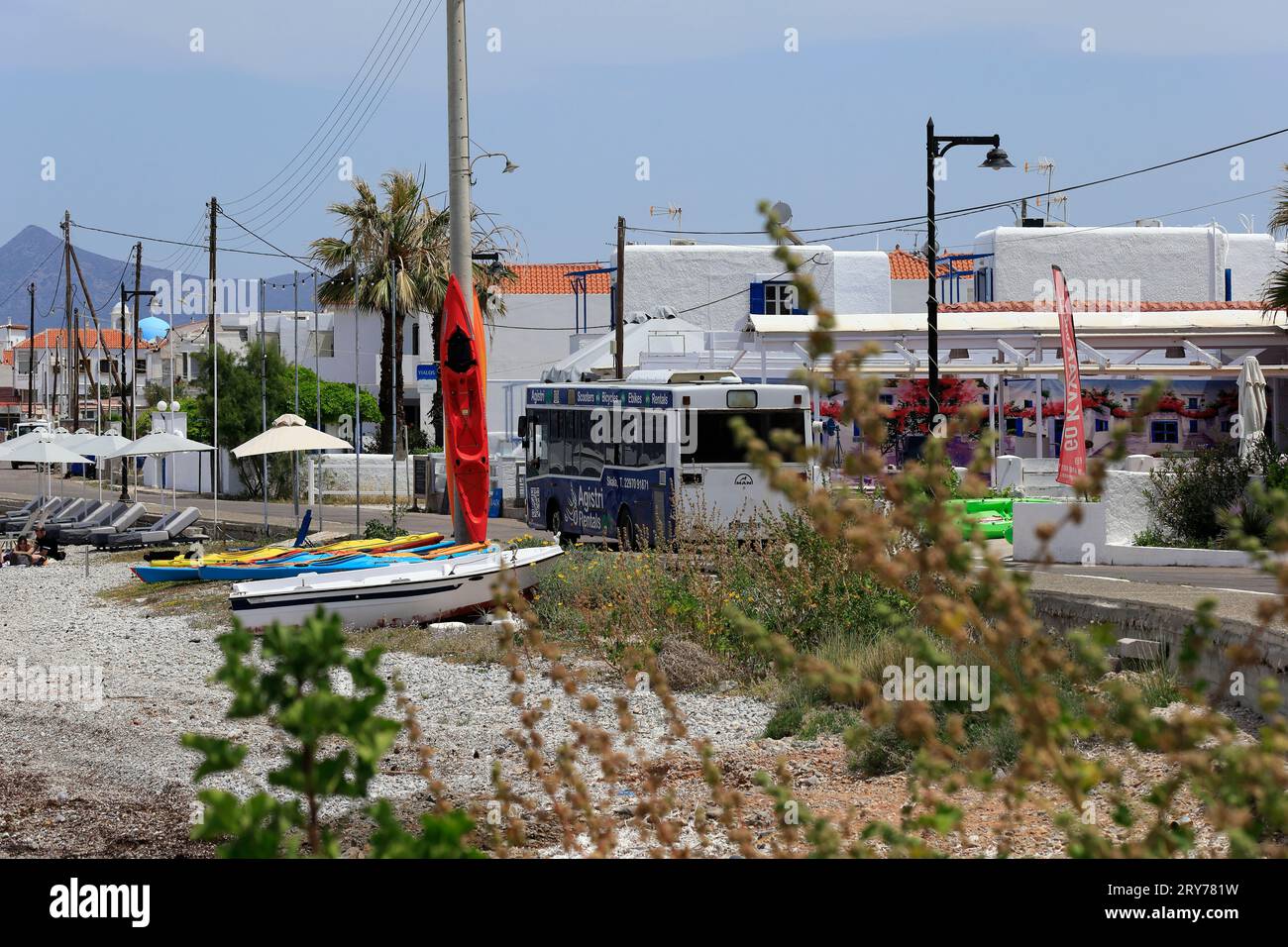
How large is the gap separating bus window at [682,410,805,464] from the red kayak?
4224mm

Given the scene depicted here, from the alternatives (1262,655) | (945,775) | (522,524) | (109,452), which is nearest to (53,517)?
(109,452)

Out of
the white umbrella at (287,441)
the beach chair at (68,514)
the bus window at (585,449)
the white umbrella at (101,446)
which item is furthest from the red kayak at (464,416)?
the beach chair at (68,514)

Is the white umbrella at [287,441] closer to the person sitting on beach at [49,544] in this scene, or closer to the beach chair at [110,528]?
the beach chair at [110,528]

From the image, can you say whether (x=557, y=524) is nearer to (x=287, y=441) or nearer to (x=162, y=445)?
(x=287, y=441)

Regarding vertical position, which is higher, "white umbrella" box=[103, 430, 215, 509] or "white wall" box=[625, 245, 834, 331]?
"white wall" box=[625, 245, 834, 331]

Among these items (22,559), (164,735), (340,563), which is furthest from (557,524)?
(164,735)

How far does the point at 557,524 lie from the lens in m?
29.0

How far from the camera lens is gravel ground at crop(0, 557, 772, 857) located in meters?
10.7

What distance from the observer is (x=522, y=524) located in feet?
119

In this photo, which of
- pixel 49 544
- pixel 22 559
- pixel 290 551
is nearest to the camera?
pixel 290 551

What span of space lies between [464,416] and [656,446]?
449 cm

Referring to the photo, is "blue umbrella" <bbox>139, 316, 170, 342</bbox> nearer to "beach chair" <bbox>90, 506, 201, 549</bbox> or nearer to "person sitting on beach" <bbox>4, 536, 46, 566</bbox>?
"beach chair" <bbox>90, 506, 201, 549</bbox>

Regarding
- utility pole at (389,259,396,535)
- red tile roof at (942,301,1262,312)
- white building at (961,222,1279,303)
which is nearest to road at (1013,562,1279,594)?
utility pole at (389,259,396,535)
